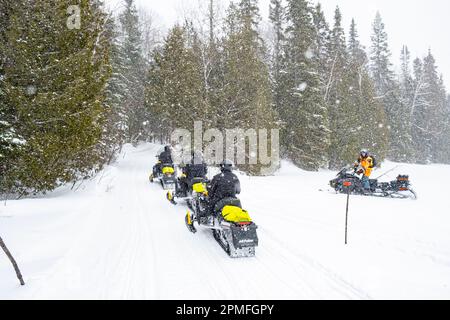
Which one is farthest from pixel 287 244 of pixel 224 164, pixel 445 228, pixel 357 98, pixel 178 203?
pixel 357 98

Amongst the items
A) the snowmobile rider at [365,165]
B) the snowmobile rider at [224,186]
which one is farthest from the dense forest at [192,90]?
the snowmobile rider at [365,165]

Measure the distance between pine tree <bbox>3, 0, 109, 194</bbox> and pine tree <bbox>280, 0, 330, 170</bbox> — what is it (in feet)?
60.6

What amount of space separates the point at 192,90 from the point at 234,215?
17.9 metres

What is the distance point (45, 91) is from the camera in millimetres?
10594

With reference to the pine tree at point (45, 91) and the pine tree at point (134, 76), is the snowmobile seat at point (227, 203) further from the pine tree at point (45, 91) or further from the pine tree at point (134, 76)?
the pine tree at point (134, 76)

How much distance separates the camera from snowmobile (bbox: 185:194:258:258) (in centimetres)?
640

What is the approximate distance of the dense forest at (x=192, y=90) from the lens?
10.3 metres

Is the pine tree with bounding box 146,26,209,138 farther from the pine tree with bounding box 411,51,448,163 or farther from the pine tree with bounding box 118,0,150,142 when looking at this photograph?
the pine tree with bounding box 411,51,448,163

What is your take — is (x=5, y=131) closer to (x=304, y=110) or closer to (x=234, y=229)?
(x=234, y=229)

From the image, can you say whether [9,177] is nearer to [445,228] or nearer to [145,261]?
[145,261]

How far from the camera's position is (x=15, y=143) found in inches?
395

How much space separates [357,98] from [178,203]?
28.1 m

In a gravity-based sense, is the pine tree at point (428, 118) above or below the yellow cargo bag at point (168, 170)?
above

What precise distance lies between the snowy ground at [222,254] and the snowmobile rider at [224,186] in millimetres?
1008
